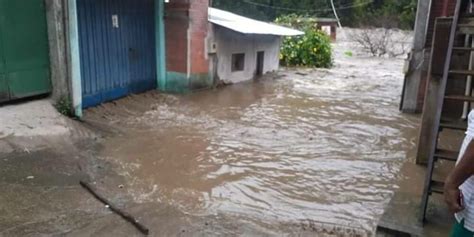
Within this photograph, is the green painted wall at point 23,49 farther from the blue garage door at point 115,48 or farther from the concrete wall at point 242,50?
the concrete wall at point 242,50

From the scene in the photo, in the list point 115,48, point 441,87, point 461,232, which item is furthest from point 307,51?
point 461,232

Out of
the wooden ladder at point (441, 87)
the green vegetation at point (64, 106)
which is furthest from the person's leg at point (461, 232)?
the green vegetation at point (64, 106)

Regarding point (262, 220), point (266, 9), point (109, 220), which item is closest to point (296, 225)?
point (262, 220)

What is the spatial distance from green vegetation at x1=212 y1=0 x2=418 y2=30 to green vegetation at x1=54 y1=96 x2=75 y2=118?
29.3m

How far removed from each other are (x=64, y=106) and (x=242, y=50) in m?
6.40

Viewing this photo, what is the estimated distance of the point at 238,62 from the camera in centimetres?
1255

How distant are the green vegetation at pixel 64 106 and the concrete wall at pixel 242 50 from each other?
4.71m

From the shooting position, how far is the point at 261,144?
662 cm

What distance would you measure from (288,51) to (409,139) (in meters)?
10.7

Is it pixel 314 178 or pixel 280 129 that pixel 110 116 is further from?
pixel 314 178

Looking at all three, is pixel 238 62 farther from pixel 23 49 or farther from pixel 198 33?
pixel 23 49

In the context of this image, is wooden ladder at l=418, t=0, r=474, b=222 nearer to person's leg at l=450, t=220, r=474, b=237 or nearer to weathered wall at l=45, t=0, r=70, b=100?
person's leg at l=450, t=220, r=474, b=237

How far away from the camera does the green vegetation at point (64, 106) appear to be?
7.00 meters

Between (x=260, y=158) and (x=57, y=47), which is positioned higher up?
(x=57, y=47)
